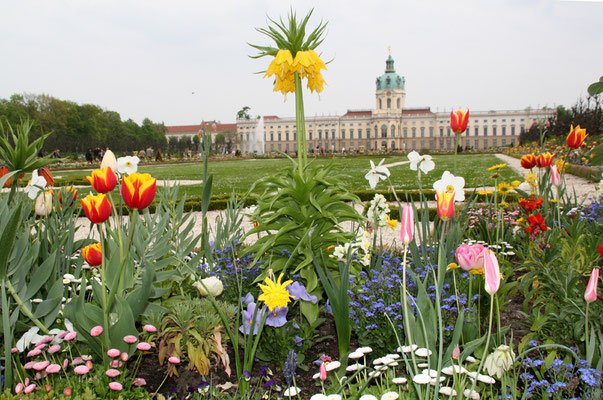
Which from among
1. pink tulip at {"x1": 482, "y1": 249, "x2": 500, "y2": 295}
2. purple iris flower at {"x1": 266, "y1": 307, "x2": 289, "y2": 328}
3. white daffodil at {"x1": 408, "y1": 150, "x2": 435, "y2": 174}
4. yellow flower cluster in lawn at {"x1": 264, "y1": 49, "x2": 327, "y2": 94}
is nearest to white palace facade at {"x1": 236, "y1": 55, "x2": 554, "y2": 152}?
yellow flower cluster in lawn at {"x1": 264, "y1": 49, "x2": 327, "y2": 94}

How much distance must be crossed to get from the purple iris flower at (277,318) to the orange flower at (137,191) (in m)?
0.64

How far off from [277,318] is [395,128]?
260ft

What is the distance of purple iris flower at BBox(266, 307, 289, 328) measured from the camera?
168cm

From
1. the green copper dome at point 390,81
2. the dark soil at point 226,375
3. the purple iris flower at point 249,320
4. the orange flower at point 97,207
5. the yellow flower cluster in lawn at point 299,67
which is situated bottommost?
the dark soil at point 226,375

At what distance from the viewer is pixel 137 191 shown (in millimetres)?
1337

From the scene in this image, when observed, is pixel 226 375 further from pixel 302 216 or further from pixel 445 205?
pixel 445 205

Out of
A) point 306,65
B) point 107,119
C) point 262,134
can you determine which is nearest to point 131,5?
point 306,65

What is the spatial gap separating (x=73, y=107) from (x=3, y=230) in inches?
1716

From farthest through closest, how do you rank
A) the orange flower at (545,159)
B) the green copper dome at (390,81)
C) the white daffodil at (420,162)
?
1. the green copper dome at (390,81)
2. the orange flower at (545,159)
3. the white daffodil at (420,162)

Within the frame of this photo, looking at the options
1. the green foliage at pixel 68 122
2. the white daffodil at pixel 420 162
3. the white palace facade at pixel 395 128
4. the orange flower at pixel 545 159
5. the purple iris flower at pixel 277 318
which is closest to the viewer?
the purple iris flower at pixel 277 318

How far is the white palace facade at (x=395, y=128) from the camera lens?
77.1 m

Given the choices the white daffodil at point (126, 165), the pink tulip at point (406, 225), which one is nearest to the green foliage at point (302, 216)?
the white daffodil at point (126, 165)

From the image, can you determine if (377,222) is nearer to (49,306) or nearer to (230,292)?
(230,292)

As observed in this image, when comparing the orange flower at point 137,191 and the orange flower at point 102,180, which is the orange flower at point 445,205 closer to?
the orange flower at point 137,191
